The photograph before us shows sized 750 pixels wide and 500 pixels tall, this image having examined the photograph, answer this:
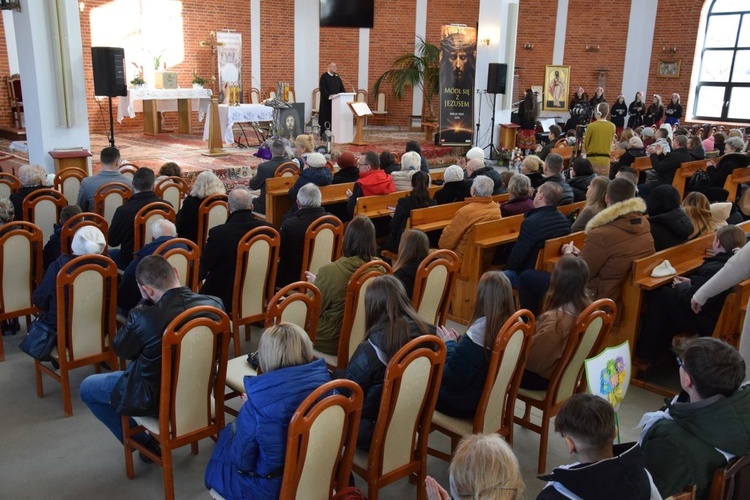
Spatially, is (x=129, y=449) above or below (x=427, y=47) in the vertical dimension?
below

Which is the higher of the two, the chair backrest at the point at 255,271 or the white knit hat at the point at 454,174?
the white knit hat at the point at 454,174

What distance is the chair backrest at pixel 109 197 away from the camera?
5.84 meters

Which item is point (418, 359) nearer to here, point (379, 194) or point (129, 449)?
point (129, 449)

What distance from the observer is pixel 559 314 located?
11.3ft

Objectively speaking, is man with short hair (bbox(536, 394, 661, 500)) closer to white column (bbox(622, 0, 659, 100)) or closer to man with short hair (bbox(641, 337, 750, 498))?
man with short hair (bbox(641, 337, 750, 498))

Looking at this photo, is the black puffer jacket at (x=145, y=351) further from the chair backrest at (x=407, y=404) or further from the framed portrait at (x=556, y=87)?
the framed portrait at (x=556, y=87)

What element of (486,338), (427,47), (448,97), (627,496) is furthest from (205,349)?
(427,47)

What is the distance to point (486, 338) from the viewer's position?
3092 mm

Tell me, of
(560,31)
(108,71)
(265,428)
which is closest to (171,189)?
(108,71)

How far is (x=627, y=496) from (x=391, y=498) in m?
1.43

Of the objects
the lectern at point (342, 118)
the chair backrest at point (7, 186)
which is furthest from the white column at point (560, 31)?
the chair backrest at point (7, 186)

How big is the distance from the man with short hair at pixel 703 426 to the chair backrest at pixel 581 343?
67 cm

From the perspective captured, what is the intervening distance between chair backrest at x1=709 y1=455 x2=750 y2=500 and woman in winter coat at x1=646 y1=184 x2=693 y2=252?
2.96 metres

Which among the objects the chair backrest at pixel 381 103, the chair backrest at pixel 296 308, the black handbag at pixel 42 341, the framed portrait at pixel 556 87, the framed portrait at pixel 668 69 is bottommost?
the black handbag at pixel 42 341
